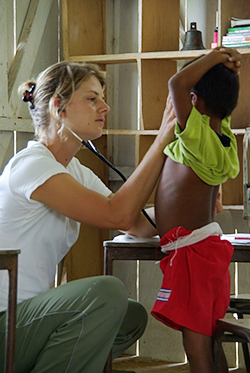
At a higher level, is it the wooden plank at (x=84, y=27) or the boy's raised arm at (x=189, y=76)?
the wooden plank at (x=84, y=27)

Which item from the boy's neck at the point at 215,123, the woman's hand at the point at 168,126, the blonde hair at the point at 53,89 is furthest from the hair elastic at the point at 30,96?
the boy's neck at the point at 215,123

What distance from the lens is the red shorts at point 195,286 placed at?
164 cm

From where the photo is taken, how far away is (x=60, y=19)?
3252 mm

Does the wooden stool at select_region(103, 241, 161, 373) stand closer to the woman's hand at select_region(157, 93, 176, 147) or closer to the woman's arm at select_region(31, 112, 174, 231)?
the woman's arm at select_region(31, 112, 174, 231)

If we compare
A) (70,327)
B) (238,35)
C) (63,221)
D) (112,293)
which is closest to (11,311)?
(70,327)

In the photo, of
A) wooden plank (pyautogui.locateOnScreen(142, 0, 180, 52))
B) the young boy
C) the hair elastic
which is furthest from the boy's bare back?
wooden plank (pyautogui.locateOnScreen(142, 0, 180, 52))

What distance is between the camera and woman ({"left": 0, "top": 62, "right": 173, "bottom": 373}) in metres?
1.60

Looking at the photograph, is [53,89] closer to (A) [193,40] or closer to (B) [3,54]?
(B) [3,54]

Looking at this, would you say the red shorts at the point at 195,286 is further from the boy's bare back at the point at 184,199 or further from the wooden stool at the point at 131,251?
the wooden stool at the point at 131,251

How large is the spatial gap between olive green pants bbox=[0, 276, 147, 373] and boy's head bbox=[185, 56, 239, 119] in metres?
0.61

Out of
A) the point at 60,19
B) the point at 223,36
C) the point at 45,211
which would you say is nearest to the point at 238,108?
the point at 223,36

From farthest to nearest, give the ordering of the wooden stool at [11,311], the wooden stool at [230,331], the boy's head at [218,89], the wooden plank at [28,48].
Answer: the wooden plank at [28,48]
the boy's head at [218,89]
the wooden stool at [230,331]
the wooden stool at [11,311]

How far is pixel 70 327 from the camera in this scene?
1.59 meters

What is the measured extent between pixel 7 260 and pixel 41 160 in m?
0.40
